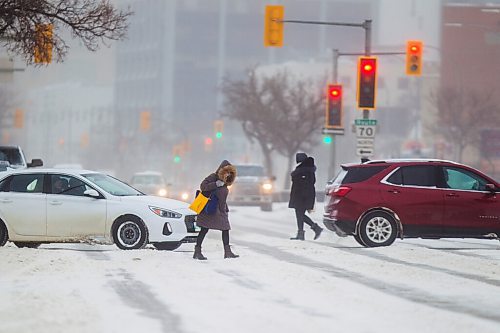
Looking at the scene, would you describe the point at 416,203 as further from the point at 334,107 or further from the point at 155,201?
the point at 334,107

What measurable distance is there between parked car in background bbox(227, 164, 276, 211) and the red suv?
72.0ft

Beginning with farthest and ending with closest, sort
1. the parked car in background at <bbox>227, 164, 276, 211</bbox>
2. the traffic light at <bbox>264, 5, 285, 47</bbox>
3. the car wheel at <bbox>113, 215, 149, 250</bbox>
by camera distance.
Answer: the parked car in background at <bbox>227, 164, 276, 211</bbox>, the traffic light at <bbox>264, 5, 285, 47</bbox>, the car wheel at <bbox>113, 215, 149, 250</bbox>

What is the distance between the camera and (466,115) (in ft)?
281

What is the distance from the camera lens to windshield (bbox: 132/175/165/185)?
48.0 m

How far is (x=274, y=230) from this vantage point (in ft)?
97.2

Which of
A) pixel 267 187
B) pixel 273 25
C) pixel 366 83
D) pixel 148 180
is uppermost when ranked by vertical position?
pixel 273 25

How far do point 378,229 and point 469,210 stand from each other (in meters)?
1.63

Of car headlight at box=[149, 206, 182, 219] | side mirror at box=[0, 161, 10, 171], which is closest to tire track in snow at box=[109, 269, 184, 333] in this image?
car headlight at box=[149, 206, 182, 219]

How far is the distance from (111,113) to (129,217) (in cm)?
16815

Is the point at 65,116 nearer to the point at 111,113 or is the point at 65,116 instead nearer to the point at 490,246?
the point at 111,113

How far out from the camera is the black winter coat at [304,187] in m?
23.9

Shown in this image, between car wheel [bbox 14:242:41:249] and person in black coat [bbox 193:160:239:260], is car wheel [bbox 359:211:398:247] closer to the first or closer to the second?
person in black coat [bbox 193:160:239:260]

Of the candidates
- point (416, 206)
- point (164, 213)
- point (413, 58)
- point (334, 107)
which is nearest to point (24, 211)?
point (164, 213)

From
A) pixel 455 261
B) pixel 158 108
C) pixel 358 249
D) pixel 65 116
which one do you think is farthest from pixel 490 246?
pixel 65 116
